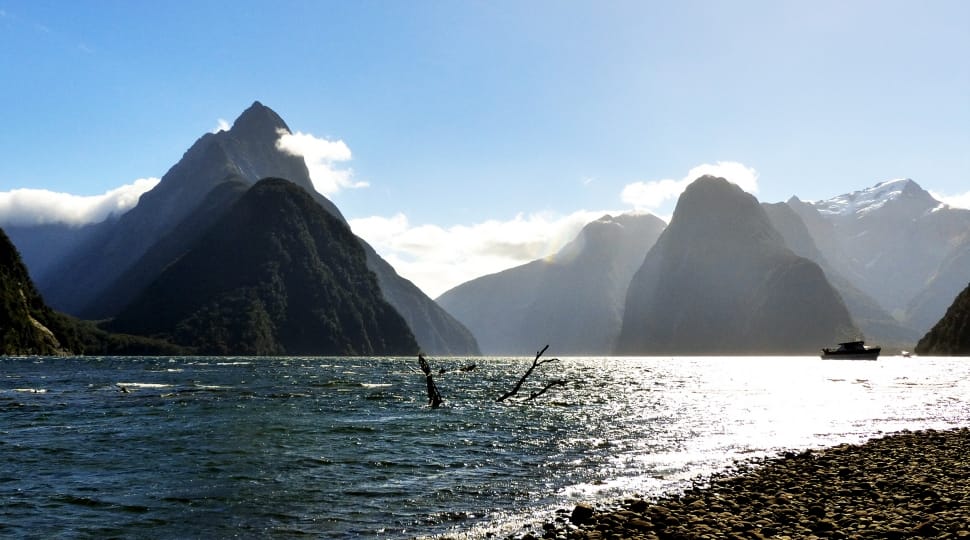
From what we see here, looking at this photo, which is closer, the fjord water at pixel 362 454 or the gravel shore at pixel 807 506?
the gravel shore at pixel 807 506

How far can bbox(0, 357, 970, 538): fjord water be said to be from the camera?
21.5 metres

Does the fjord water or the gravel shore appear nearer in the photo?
the gravel shore

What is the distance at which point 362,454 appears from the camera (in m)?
33.7

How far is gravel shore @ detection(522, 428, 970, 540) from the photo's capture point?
17.6 m

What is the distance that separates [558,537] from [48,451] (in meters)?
29.6

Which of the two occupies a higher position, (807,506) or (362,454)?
(807,506)

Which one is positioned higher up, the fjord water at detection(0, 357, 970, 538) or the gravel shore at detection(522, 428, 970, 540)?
the gravel shore at detection(522, 428, 970, 540)

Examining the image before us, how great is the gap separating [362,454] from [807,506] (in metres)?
→ 21.8

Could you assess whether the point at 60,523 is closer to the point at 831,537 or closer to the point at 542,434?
Result: the point at 831,537

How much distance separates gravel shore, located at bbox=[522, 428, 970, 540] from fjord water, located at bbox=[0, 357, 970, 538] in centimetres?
260

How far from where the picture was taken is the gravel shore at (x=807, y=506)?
1761 cm

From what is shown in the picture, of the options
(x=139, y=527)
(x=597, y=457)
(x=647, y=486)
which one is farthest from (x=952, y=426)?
(x=139, y=527)

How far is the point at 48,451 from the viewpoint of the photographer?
33.3 m

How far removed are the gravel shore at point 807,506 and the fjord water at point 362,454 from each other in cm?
260
